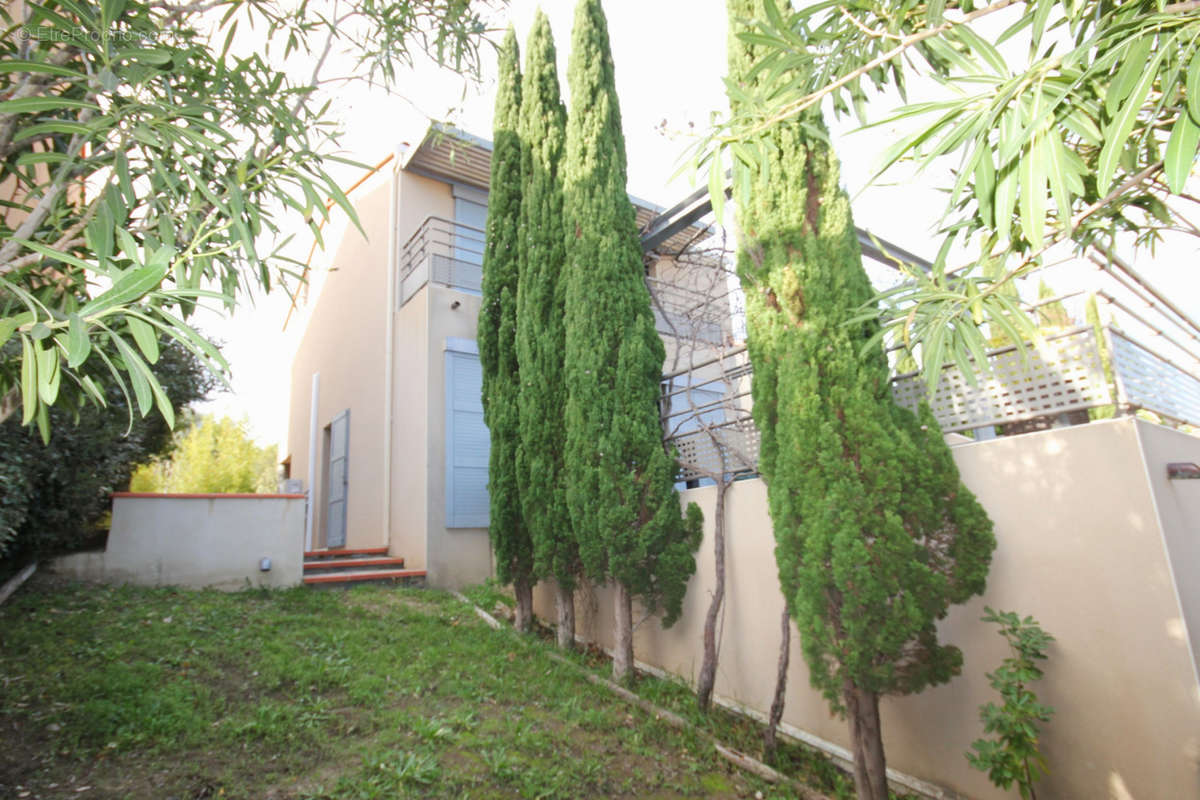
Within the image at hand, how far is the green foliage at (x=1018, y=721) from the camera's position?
280cm

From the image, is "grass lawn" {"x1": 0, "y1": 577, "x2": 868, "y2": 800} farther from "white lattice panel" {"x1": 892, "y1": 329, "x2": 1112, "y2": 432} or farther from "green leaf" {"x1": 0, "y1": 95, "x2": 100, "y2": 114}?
"green leaf" {"x1": 0, "y1": 95, "x2": 100, "y2": 114}

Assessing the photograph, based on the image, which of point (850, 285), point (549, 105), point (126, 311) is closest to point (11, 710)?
point (126, 311)

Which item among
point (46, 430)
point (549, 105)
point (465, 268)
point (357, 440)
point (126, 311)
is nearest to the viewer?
point (126, 311)

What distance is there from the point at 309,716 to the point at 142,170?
3231 millimetres

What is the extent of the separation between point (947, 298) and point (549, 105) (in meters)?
5.37

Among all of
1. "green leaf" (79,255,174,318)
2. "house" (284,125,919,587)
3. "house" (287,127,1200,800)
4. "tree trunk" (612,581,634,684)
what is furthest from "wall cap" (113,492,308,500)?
"green leaf" (79,255,174,318)

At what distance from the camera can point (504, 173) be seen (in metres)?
6.95

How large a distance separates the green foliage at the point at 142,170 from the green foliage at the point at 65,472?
281 centimetres

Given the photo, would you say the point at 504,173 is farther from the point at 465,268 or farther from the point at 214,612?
the point at 214,612

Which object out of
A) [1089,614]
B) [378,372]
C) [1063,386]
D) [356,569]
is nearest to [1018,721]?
[1089,614]

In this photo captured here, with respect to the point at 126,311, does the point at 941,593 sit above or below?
below

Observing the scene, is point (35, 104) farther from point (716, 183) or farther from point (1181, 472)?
point (1181, 472)

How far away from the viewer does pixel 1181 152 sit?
51.1 inches

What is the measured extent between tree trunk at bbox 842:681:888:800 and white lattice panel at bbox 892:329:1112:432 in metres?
1.61
